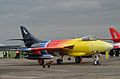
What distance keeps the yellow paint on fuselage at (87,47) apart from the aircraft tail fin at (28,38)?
284 inches

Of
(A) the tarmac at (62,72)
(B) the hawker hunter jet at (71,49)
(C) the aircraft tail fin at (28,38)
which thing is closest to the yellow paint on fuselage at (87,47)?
(B) the hawker hunter jet at (71,49)

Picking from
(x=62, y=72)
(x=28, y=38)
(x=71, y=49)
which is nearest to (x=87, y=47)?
(x=71, y=49)

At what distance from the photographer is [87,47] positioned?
31406 mm

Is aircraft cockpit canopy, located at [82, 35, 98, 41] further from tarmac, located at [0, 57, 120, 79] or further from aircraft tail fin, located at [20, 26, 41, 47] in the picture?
aircraft tail fin, located at [20, 26, 41, 47]

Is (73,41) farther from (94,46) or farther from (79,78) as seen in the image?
(79,78)

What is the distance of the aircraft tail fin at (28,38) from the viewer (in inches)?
1548

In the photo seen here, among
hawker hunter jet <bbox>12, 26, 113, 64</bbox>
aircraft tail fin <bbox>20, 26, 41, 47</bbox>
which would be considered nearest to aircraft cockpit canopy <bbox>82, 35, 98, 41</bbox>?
hawker hunter jet <bbox>12, 26, 113, 64</bbox>

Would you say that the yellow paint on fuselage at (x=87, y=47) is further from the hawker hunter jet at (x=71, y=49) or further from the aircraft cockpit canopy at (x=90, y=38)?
the aircraft cockpit canopy at (x=90, y=38)

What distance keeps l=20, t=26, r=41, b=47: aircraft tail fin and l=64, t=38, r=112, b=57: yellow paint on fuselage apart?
7211mm

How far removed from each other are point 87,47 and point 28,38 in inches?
432

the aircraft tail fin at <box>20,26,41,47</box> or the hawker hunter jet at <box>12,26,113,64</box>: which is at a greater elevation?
the aircraft tail fin at <box>20,26,41,47</box>

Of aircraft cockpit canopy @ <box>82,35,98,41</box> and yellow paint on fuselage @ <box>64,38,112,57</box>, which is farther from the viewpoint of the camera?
aircraft cockpit canopy @ <box>82,35,98,41</box>

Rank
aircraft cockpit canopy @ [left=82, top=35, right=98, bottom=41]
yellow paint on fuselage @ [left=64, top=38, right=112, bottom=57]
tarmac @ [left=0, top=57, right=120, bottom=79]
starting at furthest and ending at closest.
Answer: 1. aircraft cockpit canopy @ [left=82, top=35, right=98, bottom=41]
2. yellow paint on fuselage @ [left=64, top=38, right=112, bottom=57]
3. tarmac @ [left=0, top=57, right=120, bottom=79]

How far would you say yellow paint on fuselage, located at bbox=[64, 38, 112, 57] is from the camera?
31062mm
